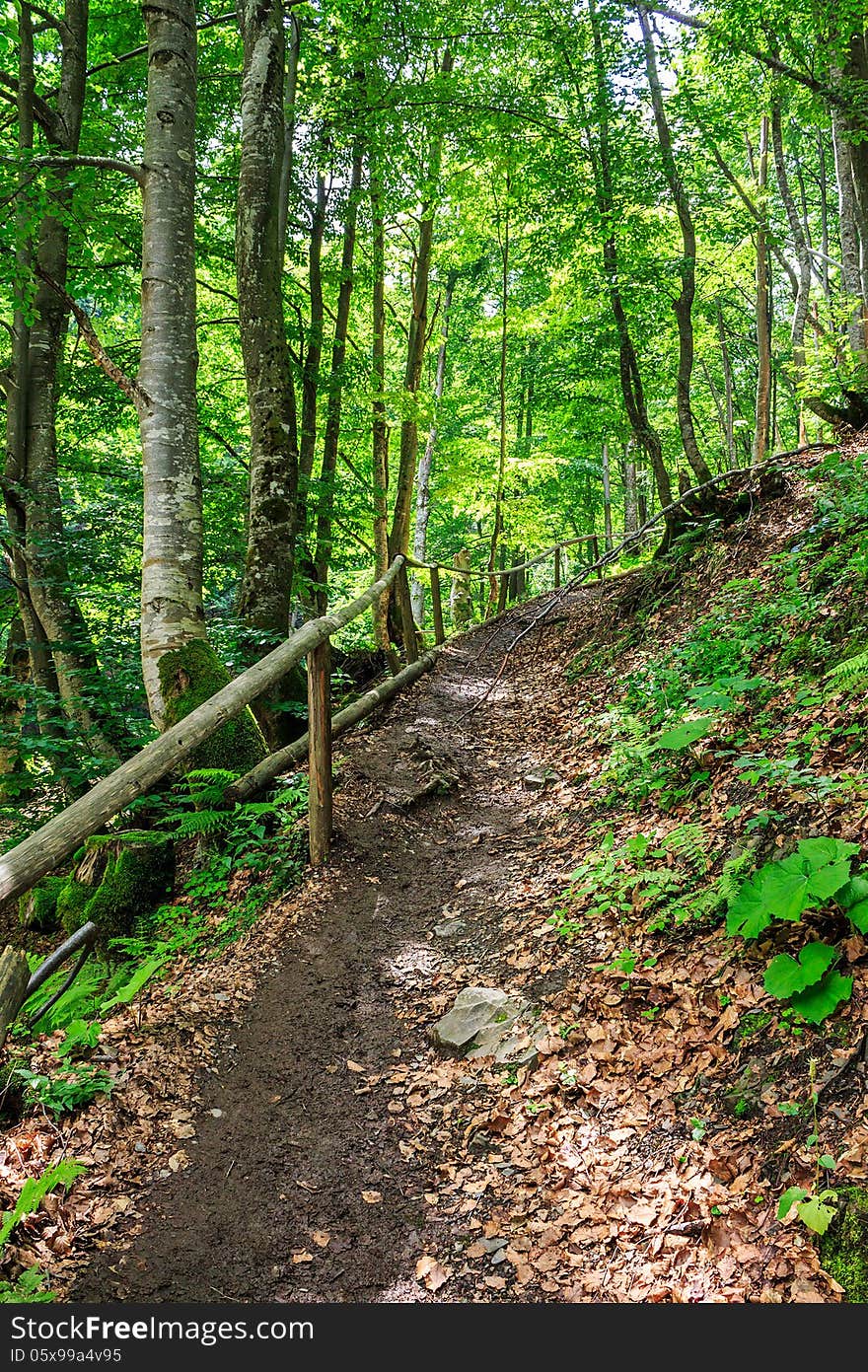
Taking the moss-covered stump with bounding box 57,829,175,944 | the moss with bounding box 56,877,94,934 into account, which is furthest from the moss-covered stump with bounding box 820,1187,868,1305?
the moss with bounding box 56,877,94,934

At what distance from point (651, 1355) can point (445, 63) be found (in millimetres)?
15348

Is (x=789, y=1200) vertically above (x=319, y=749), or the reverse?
(x=319, y=749)

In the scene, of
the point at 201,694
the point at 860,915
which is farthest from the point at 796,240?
the point at 860,915

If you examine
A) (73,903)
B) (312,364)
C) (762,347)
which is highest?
(762,347)

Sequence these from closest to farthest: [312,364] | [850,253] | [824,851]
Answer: [824,851] → [850,253] → [312,364]

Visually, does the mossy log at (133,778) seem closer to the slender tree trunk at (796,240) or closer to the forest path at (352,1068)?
the forest path at (352,1068)

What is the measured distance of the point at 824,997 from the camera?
248 cm

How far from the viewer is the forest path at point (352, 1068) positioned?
245cm

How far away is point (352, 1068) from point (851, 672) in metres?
3.20

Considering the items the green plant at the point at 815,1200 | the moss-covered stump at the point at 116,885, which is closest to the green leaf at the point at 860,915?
the green plant at the point at 815,1200

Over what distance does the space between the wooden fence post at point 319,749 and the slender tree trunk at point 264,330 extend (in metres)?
1.78

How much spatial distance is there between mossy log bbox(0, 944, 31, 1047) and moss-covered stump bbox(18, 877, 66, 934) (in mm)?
3223

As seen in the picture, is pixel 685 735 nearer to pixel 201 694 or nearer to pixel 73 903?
pixel 201 694

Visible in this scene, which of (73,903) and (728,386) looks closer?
(73,903)
